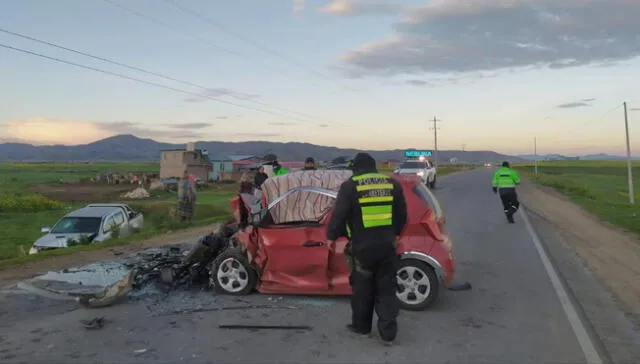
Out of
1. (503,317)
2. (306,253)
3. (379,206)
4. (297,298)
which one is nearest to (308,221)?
(306,253)

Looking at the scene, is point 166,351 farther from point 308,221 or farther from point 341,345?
point 308,221

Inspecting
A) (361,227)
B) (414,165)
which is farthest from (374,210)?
(414,165)

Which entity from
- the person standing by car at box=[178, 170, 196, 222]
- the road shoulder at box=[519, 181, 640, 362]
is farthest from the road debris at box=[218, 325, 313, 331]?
the person standing by car at box=[178, 170, 196, 222]

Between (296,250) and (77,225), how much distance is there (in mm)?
10479

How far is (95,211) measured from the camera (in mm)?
16953

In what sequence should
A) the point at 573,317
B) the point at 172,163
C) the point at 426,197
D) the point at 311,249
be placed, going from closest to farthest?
the point at 573,317 < the point at 311,249 < the point at 426,197 < the point at 172,163

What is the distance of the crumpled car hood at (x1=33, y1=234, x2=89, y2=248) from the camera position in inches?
565

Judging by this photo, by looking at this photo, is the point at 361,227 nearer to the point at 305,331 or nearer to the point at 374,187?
the point at 374,187

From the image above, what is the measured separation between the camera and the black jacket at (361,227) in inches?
221

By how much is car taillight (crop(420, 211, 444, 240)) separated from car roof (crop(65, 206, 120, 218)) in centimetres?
1182

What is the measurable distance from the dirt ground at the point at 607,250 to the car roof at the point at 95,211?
1236 cm

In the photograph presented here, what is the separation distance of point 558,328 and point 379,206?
236 centimetres

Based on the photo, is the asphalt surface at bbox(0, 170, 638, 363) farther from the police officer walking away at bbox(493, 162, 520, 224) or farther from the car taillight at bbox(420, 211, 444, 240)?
the police officer walking away at bbox(493, 162, 520, 224)

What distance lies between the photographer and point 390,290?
A: 5680 mm
